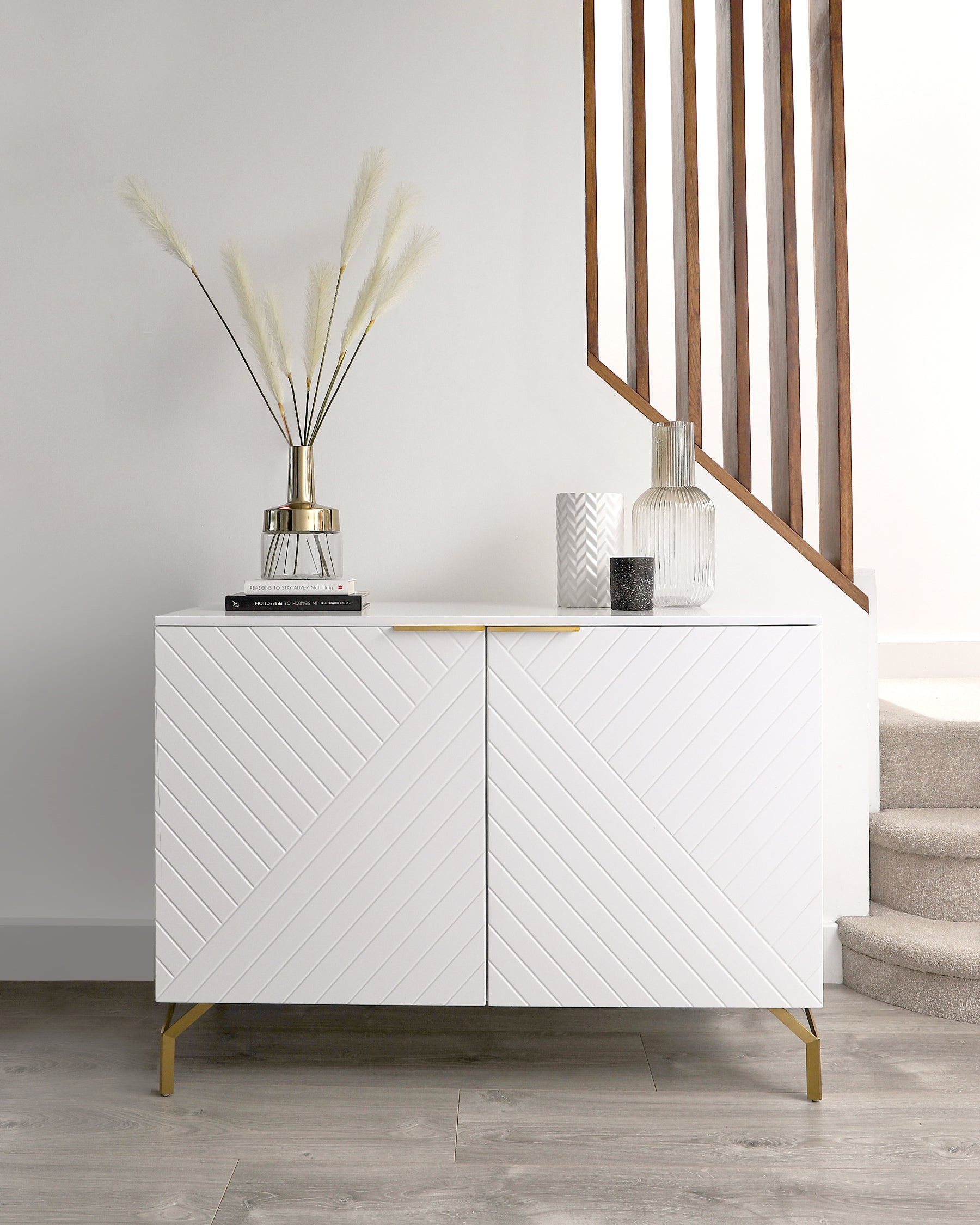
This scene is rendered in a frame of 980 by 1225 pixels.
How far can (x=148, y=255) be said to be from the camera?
199 centimetres

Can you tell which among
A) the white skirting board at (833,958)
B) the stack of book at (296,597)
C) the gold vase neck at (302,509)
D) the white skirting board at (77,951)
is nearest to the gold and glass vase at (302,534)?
the gold vase neck at (302,509)

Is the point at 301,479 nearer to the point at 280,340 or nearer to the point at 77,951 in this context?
the point at 280,340

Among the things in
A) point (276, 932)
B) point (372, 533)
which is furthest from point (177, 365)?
point (276, 932)

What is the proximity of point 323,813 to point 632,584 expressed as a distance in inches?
25.1

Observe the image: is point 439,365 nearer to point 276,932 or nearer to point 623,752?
point 623,752

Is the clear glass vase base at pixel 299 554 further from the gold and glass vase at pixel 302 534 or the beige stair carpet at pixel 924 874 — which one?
the beige stair carpet at pixel 924 874

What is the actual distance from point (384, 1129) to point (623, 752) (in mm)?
684

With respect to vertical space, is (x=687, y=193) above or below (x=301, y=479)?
above

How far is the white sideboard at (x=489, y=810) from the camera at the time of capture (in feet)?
5.02

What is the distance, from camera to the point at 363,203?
1.78 m

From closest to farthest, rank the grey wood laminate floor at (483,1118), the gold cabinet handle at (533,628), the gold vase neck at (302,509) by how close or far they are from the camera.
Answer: the grey wood laminate floor at (483,1118), the gold cabinet handle at (533,628), the gold vase neck at (302,509)

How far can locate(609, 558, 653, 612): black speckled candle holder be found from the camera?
1.62 meters

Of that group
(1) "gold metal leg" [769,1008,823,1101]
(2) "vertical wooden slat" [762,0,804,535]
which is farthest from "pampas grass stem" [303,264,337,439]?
(1) "gold metal leg" [769,1008,823,1101]

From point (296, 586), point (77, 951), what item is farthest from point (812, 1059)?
point (77, 951)
